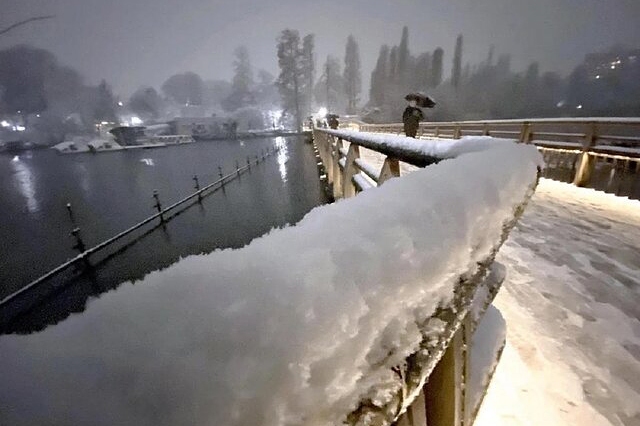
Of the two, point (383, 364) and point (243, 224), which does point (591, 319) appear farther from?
point (243, 224)

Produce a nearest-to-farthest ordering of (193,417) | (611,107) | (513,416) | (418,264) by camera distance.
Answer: (193,417), (418,264), (513,416), (611,107)

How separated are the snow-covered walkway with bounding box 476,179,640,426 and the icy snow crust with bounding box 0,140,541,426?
1574 mm

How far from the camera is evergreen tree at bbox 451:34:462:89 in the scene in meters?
60.4

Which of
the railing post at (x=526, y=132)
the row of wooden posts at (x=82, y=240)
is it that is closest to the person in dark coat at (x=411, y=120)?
the railing post at (x=526, y=132)

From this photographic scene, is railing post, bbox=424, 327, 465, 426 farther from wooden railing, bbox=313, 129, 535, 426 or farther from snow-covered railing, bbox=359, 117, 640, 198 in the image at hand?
snow-covered railing, bbox=359, 117, 640, 198

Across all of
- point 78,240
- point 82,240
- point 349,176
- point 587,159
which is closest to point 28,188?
point 82,240

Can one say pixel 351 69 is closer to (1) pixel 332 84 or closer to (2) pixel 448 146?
(1) pixel 332 84

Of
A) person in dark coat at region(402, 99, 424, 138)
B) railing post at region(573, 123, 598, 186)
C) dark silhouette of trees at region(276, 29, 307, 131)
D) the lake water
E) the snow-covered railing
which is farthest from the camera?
dark silhouette of trees at region(276, 29, 307, 131)

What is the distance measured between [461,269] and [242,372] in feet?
1.90

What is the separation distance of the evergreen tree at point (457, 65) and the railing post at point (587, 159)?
61205 mm

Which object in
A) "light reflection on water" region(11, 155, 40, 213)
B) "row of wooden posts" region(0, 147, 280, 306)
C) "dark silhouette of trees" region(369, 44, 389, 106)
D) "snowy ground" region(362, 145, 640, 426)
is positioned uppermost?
"dark silhouette of trees" region(369, 44, 389, 106)

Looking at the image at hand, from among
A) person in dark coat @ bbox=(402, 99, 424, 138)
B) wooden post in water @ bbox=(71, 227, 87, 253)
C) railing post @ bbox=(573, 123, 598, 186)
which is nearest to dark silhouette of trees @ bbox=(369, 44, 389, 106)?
person in dark coat @ bbox=(402, 99, 424, 138)

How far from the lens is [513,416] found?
167cm

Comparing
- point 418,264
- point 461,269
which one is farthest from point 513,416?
point 418,264
